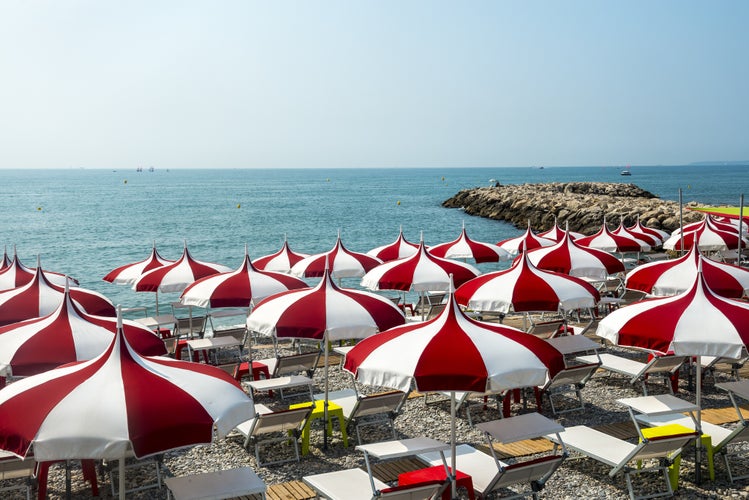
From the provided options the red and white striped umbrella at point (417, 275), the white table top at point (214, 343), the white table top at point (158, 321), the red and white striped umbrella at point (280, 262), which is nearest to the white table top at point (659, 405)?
the red and white striped umbrella at point (417, 275)

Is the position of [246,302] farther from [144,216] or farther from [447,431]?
[144,216]

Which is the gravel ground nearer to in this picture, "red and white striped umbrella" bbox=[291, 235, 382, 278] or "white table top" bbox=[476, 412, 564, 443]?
"white table top" bbox=[476, 412, 564, 443]

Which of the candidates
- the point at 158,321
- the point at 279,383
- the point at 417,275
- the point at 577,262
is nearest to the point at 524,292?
the point at 417,275

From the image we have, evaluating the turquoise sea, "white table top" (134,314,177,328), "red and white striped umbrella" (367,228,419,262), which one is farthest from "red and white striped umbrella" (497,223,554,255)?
the turquoise sea

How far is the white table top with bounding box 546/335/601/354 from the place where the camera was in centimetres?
1083

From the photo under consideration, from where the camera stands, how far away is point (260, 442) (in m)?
7.95

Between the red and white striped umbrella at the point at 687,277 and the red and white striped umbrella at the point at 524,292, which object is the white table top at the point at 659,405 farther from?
the red and white striped umbrella at the point at 687,277

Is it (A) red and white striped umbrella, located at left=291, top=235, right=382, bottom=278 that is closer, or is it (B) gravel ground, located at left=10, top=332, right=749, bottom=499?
(B) gravel ground, located at left=10, top=332, right=749, bottom=499

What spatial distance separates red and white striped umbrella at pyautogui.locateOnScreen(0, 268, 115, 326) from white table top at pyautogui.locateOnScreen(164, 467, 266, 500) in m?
4.15

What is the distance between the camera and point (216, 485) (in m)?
6.12

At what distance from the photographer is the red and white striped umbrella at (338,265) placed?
13.9 metres

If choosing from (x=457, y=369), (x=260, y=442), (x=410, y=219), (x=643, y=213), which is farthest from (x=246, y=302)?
(x=410, y=219)

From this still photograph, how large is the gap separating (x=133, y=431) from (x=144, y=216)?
80275 millimetres

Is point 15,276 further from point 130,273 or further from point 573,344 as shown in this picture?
point 573,344
